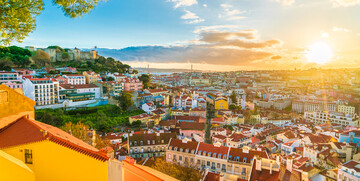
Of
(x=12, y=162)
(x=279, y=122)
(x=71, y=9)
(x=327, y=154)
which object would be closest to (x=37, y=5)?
(x=71, y=9)

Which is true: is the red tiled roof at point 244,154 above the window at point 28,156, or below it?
below

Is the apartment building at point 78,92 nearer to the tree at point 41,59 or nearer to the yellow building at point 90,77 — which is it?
the yellow building at point 90,77

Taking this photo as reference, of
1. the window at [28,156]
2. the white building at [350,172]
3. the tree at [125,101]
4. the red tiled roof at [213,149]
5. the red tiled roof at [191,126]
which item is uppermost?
the window at [28,156]

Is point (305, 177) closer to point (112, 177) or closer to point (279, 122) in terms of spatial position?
point (112, 177)

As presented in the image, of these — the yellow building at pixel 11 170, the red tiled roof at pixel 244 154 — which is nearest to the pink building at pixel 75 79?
the red tiled roof at pixel 244 154

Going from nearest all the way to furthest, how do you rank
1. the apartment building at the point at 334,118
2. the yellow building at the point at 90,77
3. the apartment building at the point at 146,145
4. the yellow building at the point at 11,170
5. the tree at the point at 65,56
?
the yellow building at the point at 11,170
the apartment building at the point at 146,145
the apartment building at the point at 334,118
the yellow building at the point at 90,77
the tree at the point at 65,56

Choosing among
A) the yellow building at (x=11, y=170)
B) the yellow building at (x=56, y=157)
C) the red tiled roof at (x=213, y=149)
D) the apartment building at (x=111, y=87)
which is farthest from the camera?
the apartment building at (x=111, y=87)

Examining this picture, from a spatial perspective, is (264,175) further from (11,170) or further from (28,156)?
(11,170)

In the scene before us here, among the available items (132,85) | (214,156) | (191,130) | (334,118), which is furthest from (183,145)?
(334,118)

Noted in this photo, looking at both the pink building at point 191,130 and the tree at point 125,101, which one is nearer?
the pink building at point 191,130
